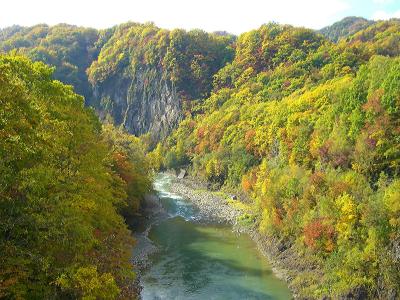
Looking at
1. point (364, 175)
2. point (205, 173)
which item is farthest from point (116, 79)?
point (364, 175)

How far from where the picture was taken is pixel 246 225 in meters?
64.4

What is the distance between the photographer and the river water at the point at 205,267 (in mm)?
41688

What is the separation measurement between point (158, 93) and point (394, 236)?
13682 centimetres

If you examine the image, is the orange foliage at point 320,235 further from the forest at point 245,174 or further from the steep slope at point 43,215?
the steep slope at point 43,215

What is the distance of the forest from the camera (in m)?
22.2

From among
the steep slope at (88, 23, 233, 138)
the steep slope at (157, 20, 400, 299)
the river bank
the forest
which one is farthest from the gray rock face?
the steep slope at (157, 20, 400, 299)

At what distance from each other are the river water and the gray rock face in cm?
9141

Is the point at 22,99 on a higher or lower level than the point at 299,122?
higher

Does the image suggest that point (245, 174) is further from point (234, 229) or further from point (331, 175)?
point (331, 175)

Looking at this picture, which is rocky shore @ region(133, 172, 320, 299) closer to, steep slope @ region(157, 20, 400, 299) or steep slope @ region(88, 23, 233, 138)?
steep slope @ region(157, 20, 400, 299)

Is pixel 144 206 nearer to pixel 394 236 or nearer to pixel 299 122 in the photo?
pixel 299 122

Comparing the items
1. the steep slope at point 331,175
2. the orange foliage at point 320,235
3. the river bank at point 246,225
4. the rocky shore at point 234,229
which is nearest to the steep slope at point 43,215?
the rocky shore at point 234,229

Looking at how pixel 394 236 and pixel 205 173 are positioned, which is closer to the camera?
pixel 394 236

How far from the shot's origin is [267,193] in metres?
57.5
